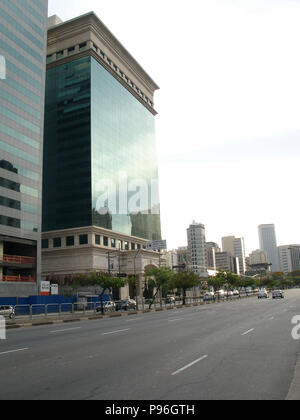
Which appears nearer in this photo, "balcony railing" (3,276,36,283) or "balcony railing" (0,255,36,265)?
"balcony railing" (3,276,36,283)

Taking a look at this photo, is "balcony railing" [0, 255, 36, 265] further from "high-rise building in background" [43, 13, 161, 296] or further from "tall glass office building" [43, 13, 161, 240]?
"tall glass office building" [43, 13, 161, 240]

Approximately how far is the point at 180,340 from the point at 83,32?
93.1 meters

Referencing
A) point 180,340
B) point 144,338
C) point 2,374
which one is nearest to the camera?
point 2,374

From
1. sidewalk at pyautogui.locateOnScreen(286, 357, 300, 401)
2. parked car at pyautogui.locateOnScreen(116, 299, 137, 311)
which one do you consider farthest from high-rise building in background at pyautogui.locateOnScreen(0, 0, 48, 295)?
sidewalk at pyautogui.locateOnScreen(286, 357, 300, 401)

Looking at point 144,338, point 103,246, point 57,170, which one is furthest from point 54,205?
point 144,338

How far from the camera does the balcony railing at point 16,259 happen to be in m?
59.6

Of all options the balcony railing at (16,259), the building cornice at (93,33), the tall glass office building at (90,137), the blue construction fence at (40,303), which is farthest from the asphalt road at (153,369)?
the building cornice at (93,33)

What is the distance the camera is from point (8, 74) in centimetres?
6222

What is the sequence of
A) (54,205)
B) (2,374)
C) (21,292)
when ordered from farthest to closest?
(54,205)
(21,292)
(2,374)

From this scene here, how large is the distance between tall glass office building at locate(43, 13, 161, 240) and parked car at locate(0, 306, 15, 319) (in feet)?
144

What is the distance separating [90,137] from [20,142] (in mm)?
23896

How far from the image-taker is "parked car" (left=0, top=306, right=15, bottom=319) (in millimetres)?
35344

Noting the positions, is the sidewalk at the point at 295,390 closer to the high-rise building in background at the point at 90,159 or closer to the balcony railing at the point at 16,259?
the balcony railing at the point at 16,259
